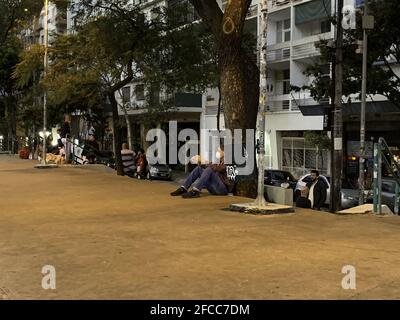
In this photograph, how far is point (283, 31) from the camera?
34.1 m

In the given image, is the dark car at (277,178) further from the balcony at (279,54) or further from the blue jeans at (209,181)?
the balcony at (279,54)

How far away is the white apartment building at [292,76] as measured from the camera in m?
30.7

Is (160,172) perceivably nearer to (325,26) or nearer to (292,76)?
(292,76)

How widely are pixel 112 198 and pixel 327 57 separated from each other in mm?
10811

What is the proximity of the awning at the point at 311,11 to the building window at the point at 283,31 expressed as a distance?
62.7 inches

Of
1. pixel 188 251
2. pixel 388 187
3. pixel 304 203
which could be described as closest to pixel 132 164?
pixel 388 187

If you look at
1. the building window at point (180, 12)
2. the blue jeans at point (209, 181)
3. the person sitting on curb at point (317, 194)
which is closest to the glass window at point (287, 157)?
the building window at point (180, 12)

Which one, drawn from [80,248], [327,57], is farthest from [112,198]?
[327,57]

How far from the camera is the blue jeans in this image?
13.0 metres

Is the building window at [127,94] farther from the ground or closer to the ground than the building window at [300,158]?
farther from the ground

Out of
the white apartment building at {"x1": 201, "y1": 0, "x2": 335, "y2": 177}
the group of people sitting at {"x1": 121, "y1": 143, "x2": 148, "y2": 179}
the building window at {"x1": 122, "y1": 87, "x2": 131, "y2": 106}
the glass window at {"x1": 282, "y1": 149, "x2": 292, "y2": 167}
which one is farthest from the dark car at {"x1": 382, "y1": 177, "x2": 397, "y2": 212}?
the building window at {"x1": 122, "y1": 87, "x2": 131, "y2": 106}

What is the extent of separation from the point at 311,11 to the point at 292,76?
342 cm

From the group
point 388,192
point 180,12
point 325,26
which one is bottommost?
point 388,192

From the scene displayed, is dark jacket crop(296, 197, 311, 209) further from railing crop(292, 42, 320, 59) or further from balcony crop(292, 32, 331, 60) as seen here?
railing crop(292, 42, 320, 59)
